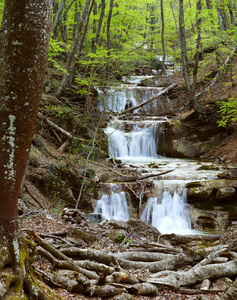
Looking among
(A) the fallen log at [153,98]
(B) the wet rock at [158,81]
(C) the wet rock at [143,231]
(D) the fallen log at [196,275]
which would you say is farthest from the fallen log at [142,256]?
(B) the wet rock at [158,81]

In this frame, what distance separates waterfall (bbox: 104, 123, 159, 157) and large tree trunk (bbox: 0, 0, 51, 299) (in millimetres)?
13627

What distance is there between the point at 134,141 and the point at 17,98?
14.9m

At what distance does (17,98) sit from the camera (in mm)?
2057

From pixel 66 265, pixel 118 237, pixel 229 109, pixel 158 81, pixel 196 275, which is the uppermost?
pixel 158 81

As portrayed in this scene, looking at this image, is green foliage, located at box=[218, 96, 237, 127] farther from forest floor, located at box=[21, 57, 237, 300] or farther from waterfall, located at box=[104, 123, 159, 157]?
waterfall, located at box=[104, 123, 159, 157]

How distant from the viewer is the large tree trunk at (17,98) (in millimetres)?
2031

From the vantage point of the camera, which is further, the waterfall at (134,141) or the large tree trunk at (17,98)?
the waterfall at (134,141)

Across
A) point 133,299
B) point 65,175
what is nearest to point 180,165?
point 65,175

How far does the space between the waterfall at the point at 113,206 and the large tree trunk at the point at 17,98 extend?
7.51m

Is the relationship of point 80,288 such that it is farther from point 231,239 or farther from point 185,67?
point 185,67

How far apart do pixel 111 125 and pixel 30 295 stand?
15.4 meters

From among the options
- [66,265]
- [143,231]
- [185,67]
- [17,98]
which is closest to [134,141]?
[185,67]

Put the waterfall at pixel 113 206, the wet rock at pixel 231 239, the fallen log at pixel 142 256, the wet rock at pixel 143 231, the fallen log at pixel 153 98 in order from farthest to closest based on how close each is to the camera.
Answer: the fallen log at pixel 153 98
the waterfall at pixel 113 206
the wet rock at pixel 143 231
the fallen log at pixel 142 256
the wet rock at pixel 231 239

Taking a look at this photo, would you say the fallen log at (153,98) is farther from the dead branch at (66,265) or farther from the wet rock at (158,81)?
the dead branch at (66,265)
